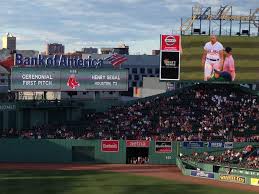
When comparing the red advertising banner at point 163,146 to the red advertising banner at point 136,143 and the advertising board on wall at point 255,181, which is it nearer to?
the red advertising banner at point 136,143

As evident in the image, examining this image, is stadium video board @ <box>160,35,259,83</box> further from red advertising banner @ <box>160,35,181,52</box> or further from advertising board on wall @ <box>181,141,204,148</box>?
advertising board on wall @ <box>181,141,204,148</box>

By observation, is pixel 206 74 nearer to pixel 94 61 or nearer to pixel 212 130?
pixel 212 130

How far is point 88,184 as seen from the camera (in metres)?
36.1

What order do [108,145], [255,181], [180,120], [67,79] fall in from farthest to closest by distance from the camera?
[180,120] → [67,79] → [108,145] → [255,181]

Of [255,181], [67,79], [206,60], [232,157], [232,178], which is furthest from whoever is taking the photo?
[206,60]

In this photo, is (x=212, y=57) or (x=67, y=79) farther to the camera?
(x=212, y=57)

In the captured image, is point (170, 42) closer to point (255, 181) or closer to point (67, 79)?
point (67, 79)

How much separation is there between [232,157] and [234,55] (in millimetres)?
14699

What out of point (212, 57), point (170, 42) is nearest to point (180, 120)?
point (212, 57)

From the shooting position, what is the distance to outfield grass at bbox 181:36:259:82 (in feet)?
178

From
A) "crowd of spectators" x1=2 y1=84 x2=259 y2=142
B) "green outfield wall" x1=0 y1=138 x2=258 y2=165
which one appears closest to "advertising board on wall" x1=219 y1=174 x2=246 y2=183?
"green outfield wall" x1=0 y1=138 x2=258 y2=165

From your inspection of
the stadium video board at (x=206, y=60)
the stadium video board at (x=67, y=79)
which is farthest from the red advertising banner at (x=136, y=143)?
the stadium video board at (x=206, y=60)

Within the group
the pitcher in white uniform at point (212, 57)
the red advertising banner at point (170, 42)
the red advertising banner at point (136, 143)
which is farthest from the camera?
the pitcher in white uniform at point (212, 57)

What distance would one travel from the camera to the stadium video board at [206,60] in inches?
2121
